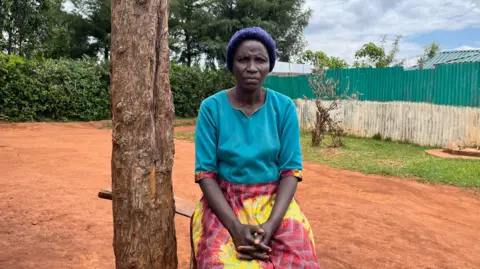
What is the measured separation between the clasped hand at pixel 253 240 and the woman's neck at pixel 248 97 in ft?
2.15

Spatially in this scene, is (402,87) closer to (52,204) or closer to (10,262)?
(52,204)

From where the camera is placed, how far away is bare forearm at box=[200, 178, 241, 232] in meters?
1.91

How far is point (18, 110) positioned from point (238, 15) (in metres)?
13.2

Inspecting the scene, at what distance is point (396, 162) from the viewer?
812cm

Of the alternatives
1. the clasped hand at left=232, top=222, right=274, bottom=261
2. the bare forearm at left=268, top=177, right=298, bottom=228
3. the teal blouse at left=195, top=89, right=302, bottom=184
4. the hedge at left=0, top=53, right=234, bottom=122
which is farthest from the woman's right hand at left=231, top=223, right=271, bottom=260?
the hedge at left=0, top=53, right=234, bottom=122

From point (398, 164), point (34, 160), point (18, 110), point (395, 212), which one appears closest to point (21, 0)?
point (18, 110)

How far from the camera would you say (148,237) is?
2174 mm

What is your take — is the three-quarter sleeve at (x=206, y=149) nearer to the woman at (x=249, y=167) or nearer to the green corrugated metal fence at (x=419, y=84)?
the woman at (x=249, y=167)

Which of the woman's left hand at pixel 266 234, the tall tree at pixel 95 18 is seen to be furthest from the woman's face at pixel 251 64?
the tall tree at pixel 95 18

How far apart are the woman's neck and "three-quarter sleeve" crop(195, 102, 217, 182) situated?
7.6 inches

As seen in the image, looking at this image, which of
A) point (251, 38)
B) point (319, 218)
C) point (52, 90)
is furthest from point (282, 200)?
point (52, 90)

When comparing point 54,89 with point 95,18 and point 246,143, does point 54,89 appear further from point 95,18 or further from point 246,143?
point 246,143

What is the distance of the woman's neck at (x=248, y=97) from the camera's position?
2160 mm

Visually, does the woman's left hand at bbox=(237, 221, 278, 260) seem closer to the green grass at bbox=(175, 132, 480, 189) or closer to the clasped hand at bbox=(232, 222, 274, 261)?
the clasped hand at bbox=(232, 222, 274, 261)
